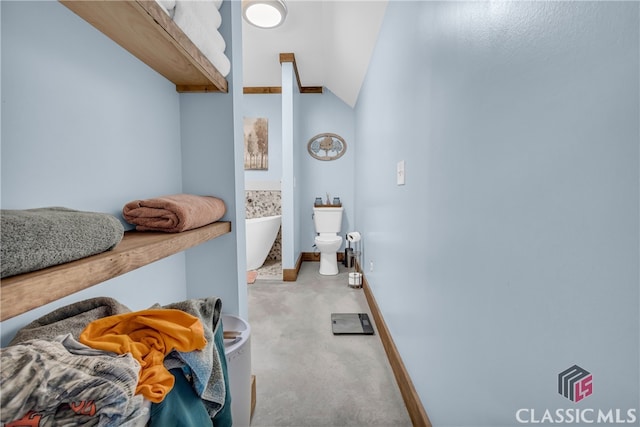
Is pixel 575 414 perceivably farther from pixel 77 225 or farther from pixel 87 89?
pixel 87 89

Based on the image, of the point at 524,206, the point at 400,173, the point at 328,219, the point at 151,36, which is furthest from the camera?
the point at 328,219

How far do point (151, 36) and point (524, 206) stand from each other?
3.29 feet

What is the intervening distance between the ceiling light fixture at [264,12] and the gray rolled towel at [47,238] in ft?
7.47

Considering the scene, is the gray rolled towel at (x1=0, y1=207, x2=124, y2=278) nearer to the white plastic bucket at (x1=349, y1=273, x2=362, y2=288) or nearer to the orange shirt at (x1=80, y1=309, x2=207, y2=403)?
the orange shirt at (x1=80, y1=309, x2=207, y2=403)

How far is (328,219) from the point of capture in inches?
145

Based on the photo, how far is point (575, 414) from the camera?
0.50 meters

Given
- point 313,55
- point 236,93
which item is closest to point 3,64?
point 236,93

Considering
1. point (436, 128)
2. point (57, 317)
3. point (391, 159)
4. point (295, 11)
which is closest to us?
point (57, 317)

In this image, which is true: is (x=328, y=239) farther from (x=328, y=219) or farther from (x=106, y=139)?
(x=106, y=139)

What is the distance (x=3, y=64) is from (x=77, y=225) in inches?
15.2

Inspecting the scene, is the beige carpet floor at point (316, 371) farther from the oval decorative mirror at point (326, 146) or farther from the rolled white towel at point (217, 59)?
the oval decorative mirror at point (326, 146)

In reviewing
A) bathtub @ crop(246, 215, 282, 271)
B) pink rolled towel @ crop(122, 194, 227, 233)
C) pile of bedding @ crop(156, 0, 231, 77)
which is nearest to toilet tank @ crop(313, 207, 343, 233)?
bathtub @ crop(246, 215, 282, 271)

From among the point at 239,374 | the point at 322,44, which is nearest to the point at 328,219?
the point at 322,44

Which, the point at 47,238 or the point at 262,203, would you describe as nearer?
the point at 47,238
